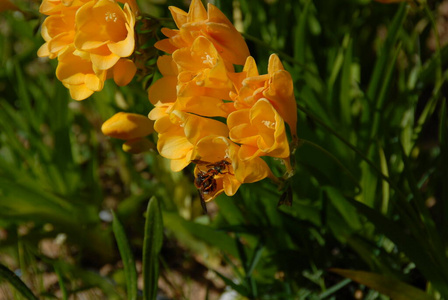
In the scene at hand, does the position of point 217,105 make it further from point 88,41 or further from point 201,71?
point 88,41

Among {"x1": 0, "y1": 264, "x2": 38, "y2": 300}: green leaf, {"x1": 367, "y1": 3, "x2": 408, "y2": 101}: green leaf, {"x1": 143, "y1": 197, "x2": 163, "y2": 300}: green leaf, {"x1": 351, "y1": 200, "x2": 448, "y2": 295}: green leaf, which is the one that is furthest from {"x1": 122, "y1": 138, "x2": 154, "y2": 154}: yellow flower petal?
{"x1": 367, "y1": 3, "x2": 408, "y2": 101}: green leaf

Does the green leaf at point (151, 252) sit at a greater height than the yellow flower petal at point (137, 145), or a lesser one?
lesser

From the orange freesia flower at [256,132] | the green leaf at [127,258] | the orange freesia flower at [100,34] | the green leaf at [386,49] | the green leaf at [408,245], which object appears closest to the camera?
the orange freesia flower at [256,132]

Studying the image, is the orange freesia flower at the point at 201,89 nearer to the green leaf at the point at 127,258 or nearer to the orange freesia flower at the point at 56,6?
the orange freesia flower at the point at 56,6

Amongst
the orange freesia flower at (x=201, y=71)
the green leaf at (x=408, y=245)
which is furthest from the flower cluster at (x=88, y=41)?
the green leaf at (x=408, y=245)

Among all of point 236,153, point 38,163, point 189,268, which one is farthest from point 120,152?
point 236,153

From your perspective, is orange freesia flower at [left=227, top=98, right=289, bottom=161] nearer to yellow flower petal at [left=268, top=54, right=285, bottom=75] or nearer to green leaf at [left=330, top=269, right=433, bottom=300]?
yellow flower petal at [left=268, top=54, right=285, bottom=75]

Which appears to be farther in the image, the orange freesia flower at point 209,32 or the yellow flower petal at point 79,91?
the yellow flower petal at point 79,91

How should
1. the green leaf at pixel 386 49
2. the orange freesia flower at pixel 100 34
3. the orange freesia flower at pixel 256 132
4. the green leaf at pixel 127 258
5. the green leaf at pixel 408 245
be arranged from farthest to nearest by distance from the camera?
the green leaf at pixel 386 49 < the green leaf at pixel 127 258 < the green leaf at pixel 408 245 < the orange freesia flower at pixel 100 34 < the orange freesia flower at pixel 256 132
